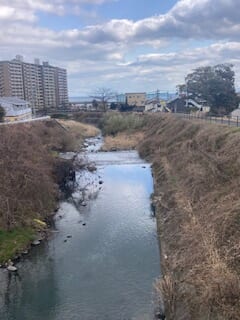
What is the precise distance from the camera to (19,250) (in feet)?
55.7

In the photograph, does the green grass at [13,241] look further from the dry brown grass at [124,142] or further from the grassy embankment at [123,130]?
the grassy embankment at [123,130]

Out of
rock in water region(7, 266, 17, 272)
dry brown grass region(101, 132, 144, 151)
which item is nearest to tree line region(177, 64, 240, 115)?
dry brown grass region(101, 132, 144, 151)

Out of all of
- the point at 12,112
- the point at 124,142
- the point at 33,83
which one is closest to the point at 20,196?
the point at 124,142

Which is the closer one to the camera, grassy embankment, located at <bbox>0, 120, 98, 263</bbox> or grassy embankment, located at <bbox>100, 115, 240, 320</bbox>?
grassy embankment, located at <bbox>100, 115, 240, 320</bbox>

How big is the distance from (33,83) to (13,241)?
317ft

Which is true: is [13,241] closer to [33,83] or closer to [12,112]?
[12,112]

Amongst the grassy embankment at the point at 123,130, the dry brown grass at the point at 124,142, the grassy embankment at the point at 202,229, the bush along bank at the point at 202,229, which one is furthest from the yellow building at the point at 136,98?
the bush along bank at the point at 202,229

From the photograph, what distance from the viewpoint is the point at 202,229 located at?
1418 centimetres

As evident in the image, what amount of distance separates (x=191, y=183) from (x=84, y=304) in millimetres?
10045

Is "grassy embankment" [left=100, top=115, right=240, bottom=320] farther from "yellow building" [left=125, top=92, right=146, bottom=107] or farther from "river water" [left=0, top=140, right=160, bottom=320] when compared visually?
"yellow building" [left=125, top=92, right=146, bottom=107]

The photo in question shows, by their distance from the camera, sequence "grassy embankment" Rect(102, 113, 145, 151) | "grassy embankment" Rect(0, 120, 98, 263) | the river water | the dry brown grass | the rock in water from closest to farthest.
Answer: the river water
the rock in water
"grassy embankment" Rect(0, 120, 98, 263)
the dry brown grass
"grassy embankment" Rect(102, 113, 145, 151)

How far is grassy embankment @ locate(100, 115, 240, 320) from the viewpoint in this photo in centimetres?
1033

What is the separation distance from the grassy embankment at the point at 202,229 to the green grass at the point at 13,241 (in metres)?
5.96

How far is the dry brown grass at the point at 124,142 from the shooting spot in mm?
51656
